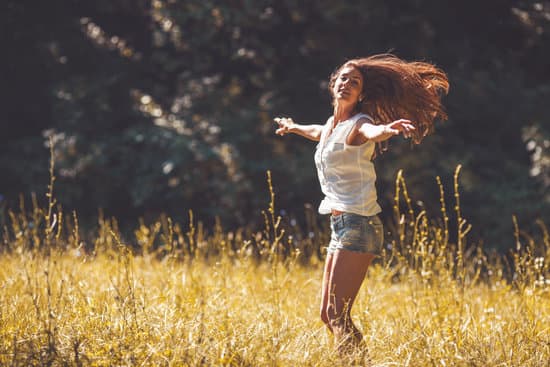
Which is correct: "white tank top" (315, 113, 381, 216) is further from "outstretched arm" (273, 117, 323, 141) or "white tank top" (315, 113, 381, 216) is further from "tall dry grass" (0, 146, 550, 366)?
"outstretched arm" (273, 117, 323, 141)

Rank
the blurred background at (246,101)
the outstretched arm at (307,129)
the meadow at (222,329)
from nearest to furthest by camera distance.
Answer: the meadow at (222,329), the outstretched arm at (307,129), the blurred background at (246,101)

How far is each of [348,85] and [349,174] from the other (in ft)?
1.59

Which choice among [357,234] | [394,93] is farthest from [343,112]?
[357,234]

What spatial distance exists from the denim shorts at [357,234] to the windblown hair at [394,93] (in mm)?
572

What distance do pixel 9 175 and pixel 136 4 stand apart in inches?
109

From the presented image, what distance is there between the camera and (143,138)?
754 cm

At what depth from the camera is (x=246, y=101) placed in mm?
7879

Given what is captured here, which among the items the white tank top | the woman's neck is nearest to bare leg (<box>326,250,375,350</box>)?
the white tank top

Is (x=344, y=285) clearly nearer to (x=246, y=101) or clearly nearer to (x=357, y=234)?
(x=357, y=234)

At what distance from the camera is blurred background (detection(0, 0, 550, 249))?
7.29 m

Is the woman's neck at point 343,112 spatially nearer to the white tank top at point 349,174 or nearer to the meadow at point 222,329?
the white tank top at point 349,174

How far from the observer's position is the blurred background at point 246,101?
23.9ft

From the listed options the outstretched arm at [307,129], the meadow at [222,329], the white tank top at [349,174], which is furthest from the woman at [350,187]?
the meadow at [222,329]

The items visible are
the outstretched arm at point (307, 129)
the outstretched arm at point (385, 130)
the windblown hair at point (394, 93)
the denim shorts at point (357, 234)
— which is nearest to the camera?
the outstretched arm at point (385, 130)
